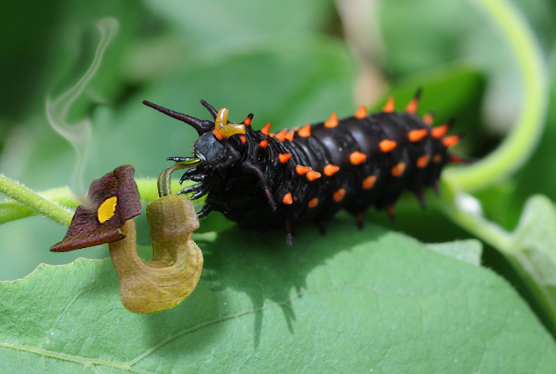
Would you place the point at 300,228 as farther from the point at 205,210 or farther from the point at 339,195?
the point at 205,210

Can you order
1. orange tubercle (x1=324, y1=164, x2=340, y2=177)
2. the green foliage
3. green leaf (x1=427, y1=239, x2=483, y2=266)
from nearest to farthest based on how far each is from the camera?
the green foliage
orange tubercle (x1=324, y1=164, x2=340, y2=177)
green leaf (x1=427, y1=239, x2=483, y2=266)

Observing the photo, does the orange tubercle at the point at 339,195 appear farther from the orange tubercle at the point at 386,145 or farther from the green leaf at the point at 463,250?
the green leaf at the point at 463,250

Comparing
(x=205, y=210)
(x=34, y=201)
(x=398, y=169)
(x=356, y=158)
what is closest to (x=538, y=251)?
(x=398, y=169)

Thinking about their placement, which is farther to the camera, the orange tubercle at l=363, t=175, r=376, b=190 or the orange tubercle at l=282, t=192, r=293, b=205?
the orange tubercle at l=363, t=175, r=376, b=190

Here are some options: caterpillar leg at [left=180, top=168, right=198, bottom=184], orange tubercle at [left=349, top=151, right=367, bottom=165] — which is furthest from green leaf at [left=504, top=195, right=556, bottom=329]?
caterpillar leg at [left=180, top=168, right=198, bottom=184]

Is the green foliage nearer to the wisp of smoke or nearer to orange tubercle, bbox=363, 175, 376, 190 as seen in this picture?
the wisp of smoke

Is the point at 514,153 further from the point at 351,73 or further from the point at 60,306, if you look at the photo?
the point at 60,306

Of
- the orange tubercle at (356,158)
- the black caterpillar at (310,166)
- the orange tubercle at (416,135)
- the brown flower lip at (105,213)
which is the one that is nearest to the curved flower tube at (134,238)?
the brown flower lip at (105,213)

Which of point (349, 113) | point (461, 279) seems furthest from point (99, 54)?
point (461, 279)

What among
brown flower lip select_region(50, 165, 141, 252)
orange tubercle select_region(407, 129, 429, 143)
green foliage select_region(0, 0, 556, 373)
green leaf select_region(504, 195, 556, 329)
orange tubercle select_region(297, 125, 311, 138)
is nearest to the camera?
brown flower lip select_region(50, 165, 141, 252)
